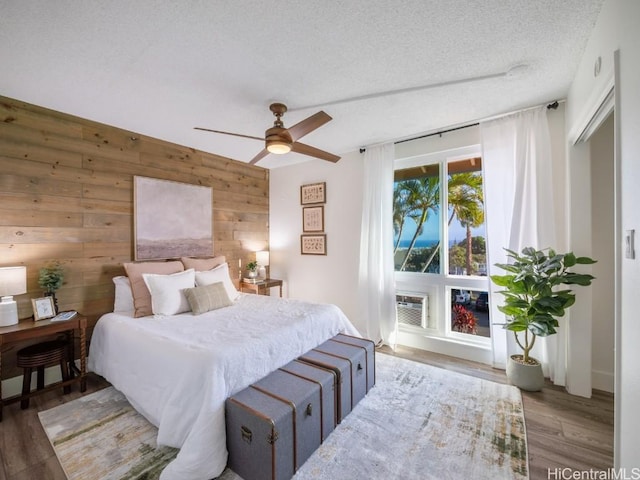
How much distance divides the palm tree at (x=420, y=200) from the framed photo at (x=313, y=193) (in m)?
1.17

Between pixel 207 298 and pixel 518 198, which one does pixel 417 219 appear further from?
pixel 207 298

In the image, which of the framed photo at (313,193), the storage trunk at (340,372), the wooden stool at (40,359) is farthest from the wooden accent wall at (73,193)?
the storage trunk at (340,372)

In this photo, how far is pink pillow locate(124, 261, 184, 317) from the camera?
2.68 meters

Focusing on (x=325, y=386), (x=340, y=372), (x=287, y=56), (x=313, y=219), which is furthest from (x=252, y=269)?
(x=287, y=56)

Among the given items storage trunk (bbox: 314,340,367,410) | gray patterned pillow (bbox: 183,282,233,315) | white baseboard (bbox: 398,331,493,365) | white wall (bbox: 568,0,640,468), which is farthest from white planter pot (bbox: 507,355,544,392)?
gray patterned pillow (bbox: 183,282,233,315)

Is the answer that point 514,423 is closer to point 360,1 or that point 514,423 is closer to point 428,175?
point 428,175

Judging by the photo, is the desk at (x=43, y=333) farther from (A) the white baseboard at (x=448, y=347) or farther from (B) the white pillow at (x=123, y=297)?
(A) the white baseboard at (x=448, y=347)

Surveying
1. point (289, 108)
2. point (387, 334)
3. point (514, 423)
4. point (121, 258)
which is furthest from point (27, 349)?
point (514, 423)

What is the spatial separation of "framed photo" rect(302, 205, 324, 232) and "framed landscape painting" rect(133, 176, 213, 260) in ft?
4.50

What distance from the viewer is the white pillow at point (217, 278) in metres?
3.12

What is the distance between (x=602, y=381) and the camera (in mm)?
2465

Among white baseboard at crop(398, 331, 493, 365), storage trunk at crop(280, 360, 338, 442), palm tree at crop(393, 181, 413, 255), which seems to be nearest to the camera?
storage trunk at crop(280, 360, 338, 442)

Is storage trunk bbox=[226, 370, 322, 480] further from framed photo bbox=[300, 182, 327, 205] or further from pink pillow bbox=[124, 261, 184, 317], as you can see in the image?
framed photo bbox=[300, 182, 327, 205]

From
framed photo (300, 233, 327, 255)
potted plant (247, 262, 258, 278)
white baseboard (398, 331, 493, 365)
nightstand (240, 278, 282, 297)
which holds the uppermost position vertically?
framed photo (300, 233, 327, 255)
